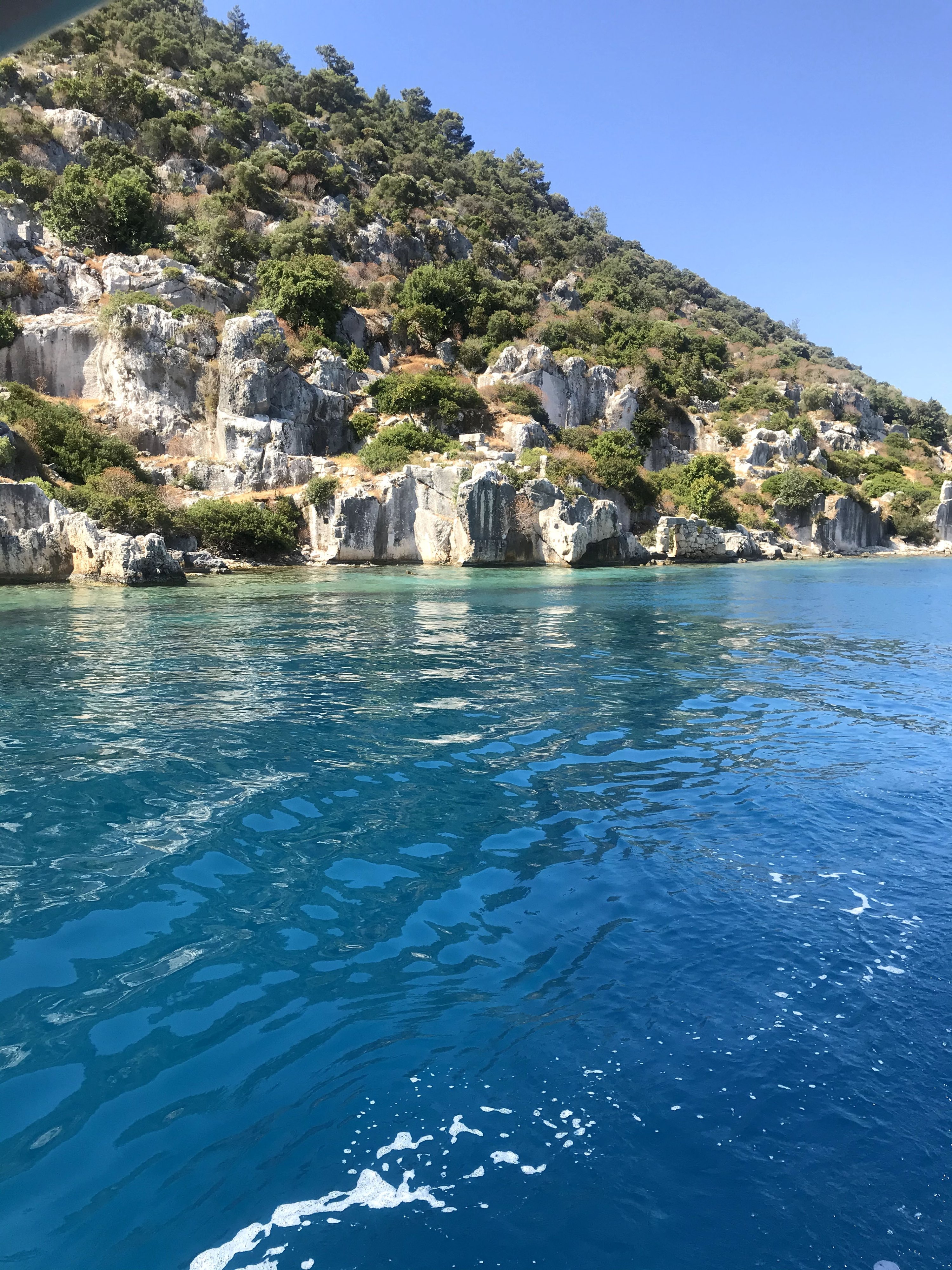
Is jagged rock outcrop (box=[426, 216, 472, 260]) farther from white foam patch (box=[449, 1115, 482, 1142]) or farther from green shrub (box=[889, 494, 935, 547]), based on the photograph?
white foam patch (box=[449, 1115, 482, 1142])

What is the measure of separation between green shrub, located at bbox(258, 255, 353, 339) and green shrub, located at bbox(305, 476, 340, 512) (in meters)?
17.4

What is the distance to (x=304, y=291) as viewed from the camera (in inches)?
A: 1905

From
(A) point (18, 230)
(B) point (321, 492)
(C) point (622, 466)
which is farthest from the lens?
(C) point (622, 466)

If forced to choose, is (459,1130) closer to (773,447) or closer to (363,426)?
(363,426)

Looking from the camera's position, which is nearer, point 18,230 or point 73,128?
point 18,230

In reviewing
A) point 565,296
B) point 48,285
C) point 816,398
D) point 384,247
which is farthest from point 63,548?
point 816,398

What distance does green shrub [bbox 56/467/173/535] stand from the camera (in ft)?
89.4

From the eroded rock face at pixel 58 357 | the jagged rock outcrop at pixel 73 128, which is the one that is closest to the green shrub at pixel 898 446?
the eroded rock face at pixel 58 357

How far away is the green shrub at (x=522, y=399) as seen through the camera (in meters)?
49.3

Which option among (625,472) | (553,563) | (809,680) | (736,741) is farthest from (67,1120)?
(625,472)

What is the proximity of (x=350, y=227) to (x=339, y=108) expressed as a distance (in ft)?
104

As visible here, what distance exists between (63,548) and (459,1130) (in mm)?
27156

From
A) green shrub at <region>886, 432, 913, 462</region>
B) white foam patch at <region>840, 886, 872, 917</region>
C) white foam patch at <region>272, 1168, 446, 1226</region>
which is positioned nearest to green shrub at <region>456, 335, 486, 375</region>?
green shrub at <region>886, 432, 913, 462</region>

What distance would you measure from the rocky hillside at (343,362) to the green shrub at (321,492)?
5.4 inches
